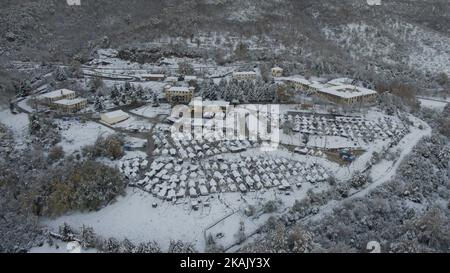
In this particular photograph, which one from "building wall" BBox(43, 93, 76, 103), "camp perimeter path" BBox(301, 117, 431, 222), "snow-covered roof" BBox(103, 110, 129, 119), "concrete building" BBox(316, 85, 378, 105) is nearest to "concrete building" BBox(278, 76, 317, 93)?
"concrete building" BBox(316, 85, 378, 105)

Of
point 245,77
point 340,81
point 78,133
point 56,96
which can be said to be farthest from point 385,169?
point 56,96

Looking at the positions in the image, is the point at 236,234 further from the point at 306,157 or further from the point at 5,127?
the point at 5,127

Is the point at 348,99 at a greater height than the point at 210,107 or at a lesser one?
lesser

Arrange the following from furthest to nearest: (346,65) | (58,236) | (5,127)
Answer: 1. (346,65)
2. (5,127)
3. (58,236)

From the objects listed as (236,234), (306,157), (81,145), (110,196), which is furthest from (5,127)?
(306,157)

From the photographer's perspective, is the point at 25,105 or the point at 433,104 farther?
the point at 433,104

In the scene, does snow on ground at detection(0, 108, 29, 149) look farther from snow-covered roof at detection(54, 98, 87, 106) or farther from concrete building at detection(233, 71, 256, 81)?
concrete building at detection(233, 71, 256, 81)

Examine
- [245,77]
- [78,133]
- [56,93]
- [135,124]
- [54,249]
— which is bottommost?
[54,249]

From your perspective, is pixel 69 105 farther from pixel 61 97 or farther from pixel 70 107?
pixel 61 97

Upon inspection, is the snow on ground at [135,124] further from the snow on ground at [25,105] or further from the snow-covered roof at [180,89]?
the snow on ground at [25,105]
